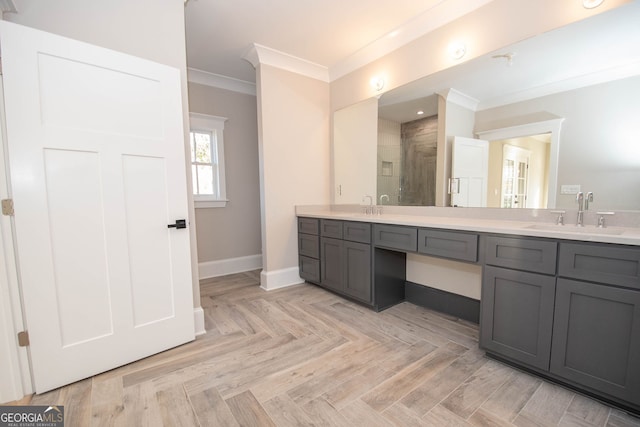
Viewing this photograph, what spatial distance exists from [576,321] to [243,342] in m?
2.14

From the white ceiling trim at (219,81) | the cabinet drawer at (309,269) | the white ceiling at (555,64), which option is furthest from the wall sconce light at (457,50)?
the white ceiling trim at (219,81)

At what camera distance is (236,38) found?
279 cm

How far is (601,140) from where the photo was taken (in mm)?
1732

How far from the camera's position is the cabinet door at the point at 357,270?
2607 mm

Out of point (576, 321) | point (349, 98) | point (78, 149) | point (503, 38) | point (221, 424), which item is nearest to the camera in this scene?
point (221, 424)

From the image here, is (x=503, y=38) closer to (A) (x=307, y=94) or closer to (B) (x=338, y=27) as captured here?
(B) (x=338, y=27)

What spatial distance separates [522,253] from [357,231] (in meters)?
1.37

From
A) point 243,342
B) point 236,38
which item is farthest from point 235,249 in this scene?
point 236,38

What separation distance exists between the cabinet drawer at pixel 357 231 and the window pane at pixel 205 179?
7.10ft

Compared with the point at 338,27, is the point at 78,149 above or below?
below

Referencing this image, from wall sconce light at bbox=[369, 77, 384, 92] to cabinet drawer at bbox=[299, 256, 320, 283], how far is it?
2084 millimetres

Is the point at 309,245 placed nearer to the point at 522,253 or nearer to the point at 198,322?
the point at 198,322

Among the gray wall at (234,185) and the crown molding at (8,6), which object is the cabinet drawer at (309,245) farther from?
the crown molding at (8,6)

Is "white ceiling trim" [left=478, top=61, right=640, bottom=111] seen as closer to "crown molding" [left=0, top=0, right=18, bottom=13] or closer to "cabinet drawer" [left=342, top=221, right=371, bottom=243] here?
"cabinet drawer" [left=342, top=221, right=371, bottom=243]
